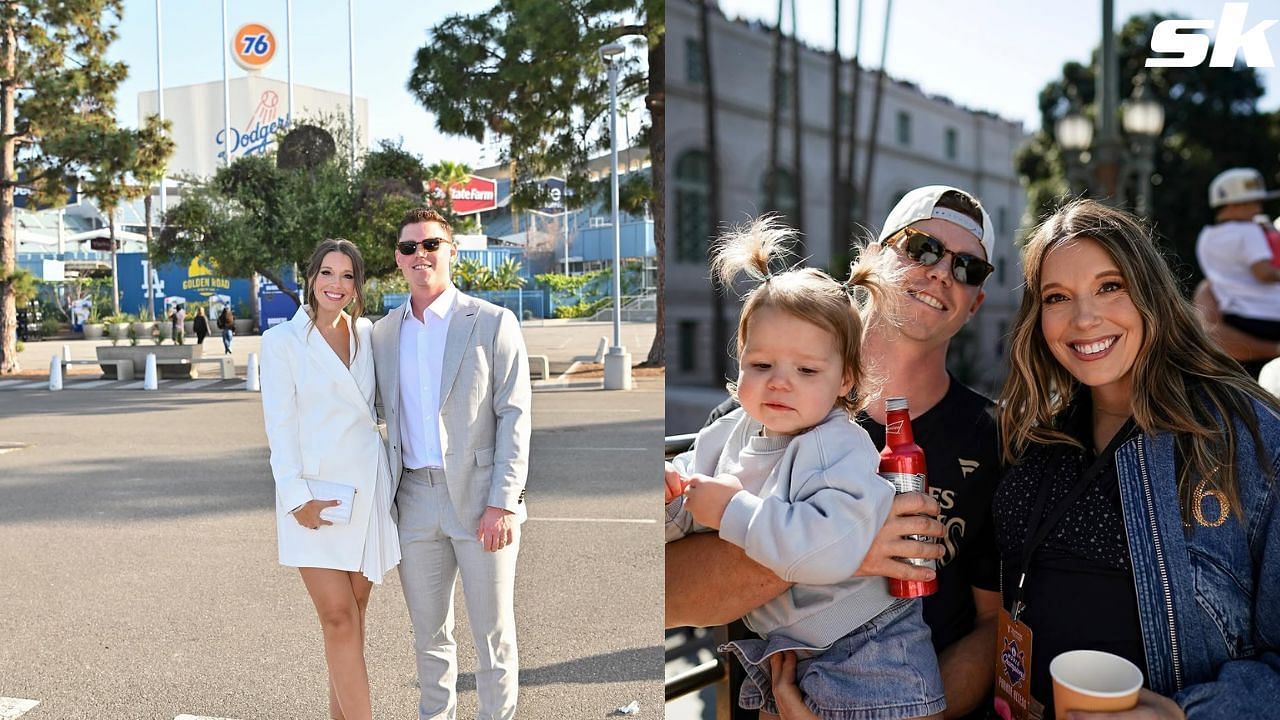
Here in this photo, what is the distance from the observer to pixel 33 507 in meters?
5.70

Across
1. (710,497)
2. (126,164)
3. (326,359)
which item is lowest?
(710,497)

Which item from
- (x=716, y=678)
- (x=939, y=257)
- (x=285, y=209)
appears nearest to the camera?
(x=939, y=257)

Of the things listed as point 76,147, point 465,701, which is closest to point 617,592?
point 465,701

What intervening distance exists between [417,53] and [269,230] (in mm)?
961

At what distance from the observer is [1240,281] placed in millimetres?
1982

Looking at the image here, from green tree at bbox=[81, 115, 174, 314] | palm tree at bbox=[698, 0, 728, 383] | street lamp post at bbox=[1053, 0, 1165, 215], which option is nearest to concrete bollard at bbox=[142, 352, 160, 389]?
green tree at bbox=[81, 115, 174, 314]

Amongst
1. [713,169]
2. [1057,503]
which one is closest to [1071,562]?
[1057,503]

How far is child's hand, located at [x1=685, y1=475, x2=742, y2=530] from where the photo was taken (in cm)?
125

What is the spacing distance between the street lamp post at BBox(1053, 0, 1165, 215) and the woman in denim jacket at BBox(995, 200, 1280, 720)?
75 cm

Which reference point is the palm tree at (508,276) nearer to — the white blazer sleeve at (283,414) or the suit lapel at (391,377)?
the suit lapel at (391,377)

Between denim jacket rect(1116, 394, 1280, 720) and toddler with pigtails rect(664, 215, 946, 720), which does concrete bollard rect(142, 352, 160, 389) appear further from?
denim jacket rect(1116, 394, 1280, 720)

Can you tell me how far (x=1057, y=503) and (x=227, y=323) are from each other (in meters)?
4.15

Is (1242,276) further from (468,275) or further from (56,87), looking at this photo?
(56,87)

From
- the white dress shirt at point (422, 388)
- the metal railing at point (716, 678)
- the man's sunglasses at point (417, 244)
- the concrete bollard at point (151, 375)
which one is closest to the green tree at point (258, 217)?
the man's sunglasses at point (417, 244)
